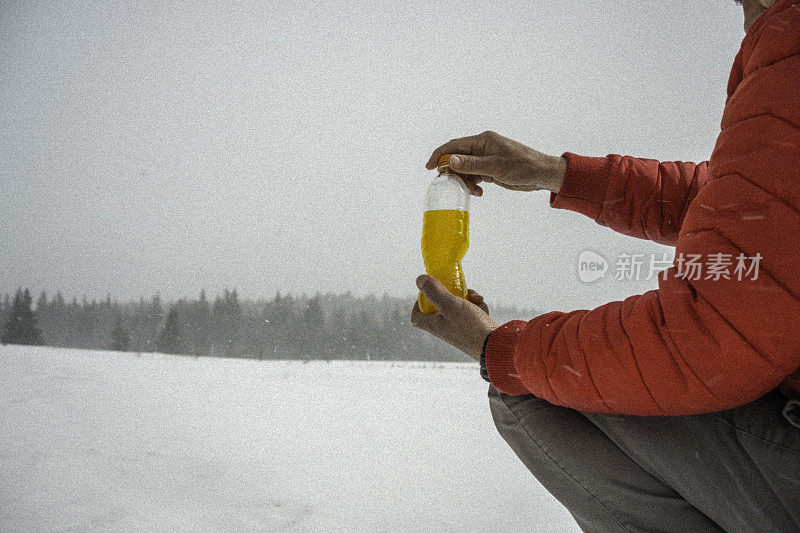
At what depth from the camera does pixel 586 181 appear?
144 cm

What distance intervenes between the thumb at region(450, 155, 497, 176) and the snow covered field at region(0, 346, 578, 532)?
123 centimetres

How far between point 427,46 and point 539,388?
470 inches


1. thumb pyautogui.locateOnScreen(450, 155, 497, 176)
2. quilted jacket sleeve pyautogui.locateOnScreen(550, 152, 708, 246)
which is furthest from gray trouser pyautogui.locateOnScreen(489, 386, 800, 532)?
quilted jacket sleeve pyautogui.locateOnScreen(550, 152, 708, 246)

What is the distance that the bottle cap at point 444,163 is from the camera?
4.35 feet

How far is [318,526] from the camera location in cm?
135

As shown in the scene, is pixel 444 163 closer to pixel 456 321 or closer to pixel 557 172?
pixel 557 172

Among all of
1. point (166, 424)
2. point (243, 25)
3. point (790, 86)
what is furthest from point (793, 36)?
point (243, 25)

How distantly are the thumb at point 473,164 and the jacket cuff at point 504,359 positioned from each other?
0.61 m

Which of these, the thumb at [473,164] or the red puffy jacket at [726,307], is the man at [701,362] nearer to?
the red puffy jacket at [726,307]

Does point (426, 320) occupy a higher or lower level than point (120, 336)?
higher

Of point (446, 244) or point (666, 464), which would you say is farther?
point (446, 244)

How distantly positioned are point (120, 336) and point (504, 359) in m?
18.8

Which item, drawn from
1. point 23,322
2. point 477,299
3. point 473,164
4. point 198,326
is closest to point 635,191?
point 473,164

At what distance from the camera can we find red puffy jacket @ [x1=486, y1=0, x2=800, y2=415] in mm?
545
